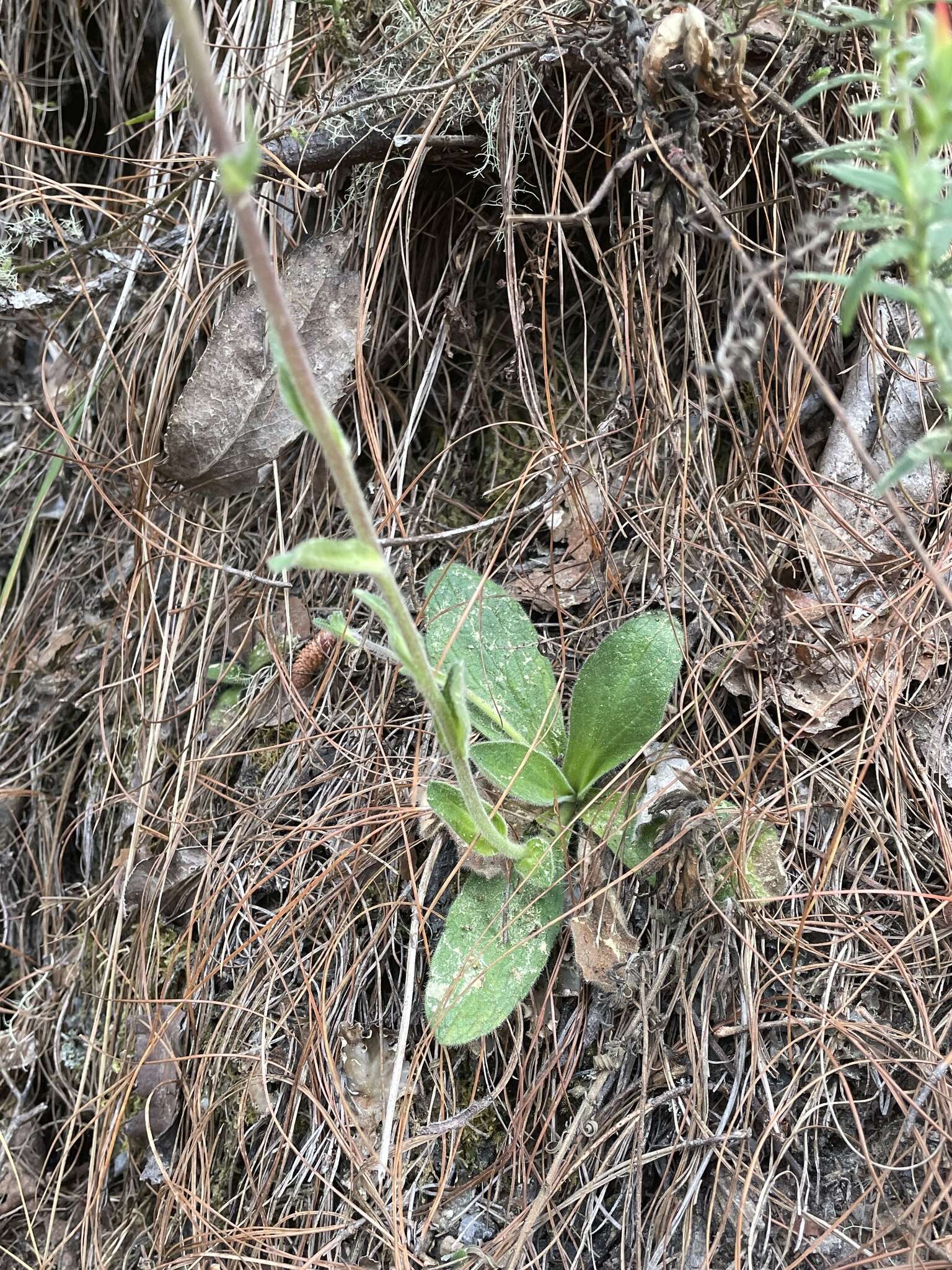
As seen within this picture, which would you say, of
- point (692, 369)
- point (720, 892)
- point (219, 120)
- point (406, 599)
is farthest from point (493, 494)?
point (219, 120)

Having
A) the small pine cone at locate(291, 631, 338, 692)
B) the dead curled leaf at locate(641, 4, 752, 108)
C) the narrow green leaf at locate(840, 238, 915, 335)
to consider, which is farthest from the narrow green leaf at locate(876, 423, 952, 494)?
the small pine cone at locate(291, 631, 338, 692)

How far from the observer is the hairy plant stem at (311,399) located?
→ 0.73 m

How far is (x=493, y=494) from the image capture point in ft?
5.80

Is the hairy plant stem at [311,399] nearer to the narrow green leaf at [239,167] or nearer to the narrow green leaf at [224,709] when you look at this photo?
the narrow green leaf at [239,167]

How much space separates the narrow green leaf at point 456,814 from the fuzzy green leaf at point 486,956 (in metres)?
0.09

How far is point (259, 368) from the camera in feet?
5.71

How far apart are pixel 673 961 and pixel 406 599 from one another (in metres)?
0.76

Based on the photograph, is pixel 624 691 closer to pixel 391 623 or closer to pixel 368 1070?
pixel 391 623

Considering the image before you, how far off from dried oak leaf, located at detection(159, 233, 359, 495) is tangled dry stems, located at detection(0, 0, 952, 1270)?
7 cm

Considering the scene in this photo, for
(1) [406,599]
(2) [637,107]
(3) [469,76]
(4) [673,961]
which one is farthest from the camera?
(1) [406,599]

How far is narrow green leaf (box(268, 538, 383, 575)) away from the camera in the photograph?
34.0 inches

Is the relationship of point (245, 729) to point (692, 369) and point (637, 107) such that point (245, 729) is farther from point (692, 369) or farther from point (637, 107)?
point (637, 107)

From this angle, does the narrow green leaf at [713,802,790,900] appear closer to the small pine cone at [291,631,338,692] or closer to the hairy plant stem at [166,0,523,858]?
the hairy plant stem at [166,0,523,858]

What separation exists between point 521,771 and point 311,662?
477 mm
